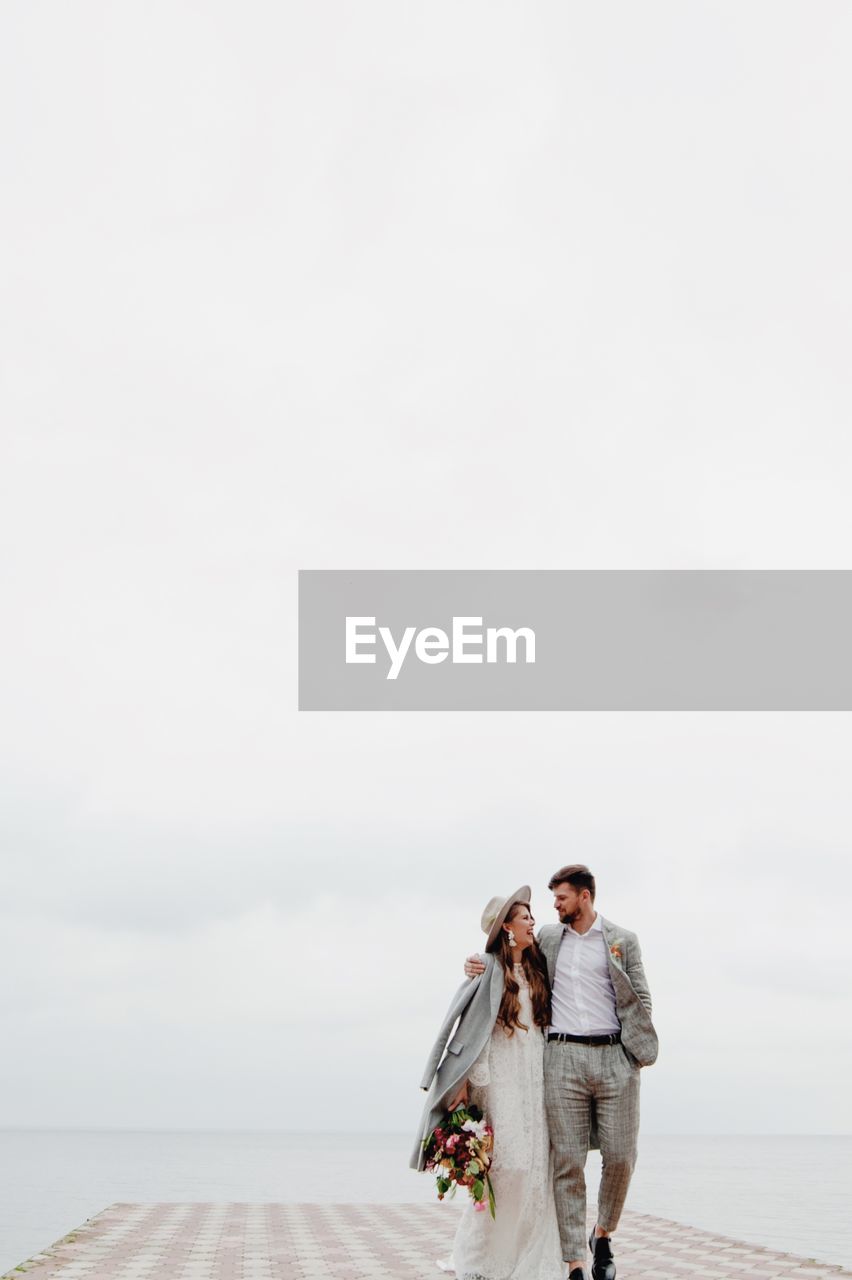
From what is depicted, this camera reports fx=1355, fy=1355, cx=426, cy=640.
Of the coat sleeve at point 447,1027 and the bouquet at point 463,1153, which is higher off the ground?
the coat sleeve at point 447,1027

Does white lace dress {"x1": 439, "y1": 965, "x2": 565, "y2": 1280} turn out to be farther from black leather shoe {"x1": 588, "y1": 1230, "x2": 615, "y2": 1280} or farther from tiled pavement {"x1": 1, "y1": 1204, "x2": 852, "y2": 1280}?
tiled pavement {"x1": 1, "y1": 1204, "x2": 852, "y2": 1280}

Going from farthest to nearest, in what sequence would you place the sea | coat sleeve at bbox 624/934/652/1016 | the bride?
1. the sea
2. coat sleeve at bbox 624/934/652/1016
3. the bride

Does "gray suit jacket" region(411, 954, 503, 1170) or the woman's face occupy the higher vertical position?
the woman's face

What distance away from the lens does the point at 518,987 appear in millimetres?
6219

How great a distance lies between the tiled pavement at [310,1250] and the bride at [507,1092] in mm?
1179

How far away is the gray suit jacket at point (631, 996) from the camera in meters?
6.17

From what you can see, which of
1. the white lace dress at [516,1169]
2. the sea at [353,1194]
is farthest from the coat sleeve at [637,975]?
the sea at [353,1194]

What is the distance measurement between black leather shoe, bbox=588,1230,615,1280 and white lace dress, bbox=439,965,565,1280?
20cm

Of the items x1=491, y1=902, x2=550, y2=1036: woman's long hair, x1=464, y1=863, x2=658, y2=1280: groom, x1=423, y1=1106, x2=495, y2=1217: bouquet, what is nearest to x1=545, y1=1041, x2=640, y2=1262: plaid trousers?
x1=464, y1=863, x2=658, y2=1280: groom

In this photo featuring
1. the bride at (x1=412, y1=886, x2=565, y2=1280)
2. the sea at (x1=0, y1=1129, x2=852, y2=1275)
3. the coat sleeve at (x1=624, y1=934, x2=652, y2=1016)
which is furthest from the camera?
the sea at (x1=0, y1=1129, x2=852, y2=1275)

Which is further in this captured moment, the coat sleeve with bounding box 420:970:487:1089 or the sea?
the sea

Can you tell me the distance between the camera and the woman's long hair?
6160 millimetres

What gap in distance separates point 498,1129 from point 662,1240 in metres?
3.96

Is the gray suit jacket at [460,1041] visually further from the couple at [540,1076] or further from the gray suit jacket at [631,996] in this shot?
the gray suit jacket at [631,996]
